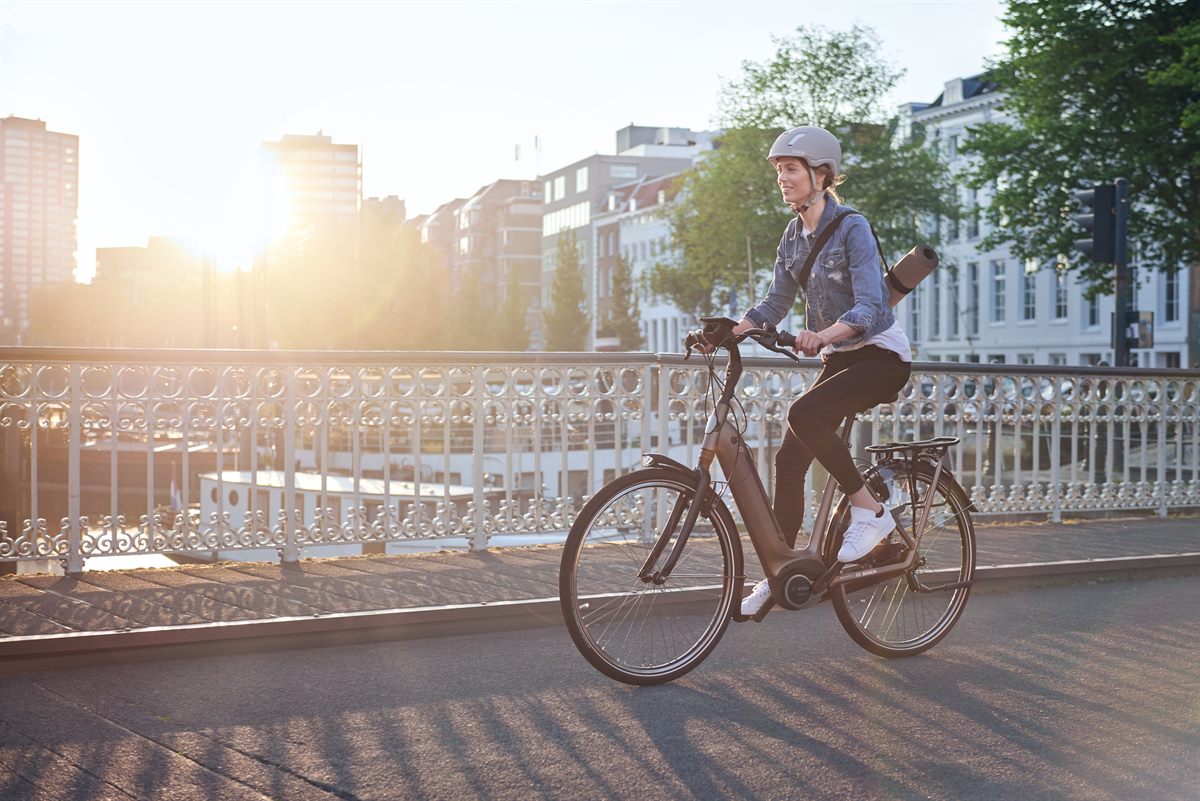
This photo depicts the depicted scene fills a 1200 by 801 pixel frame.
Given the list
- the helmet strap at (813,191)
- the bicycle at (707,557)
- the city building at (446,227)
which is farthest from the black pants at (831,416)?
the city building at (446,227)

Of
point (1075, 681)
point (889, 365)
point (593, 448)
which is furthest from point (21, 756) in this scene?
point (593, 448)

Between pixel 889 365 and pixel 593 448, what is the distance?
4.40m

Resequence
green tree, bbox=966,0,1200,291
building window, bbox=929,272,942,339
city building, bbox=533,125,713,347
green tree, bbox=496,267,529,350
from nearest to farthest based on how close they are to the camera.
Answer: green tree, bbox=966,0,1200,291, building window, bbox=929,272,942,339, green tree, bbox=496,267,529,350, city building, bbox=533,125,713,347

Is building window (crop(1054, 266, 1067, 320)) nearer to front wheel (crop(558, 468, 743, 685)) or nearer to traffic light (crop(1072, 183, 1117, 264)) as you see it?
traffic light (crop(1072, 183, 1117, 264))

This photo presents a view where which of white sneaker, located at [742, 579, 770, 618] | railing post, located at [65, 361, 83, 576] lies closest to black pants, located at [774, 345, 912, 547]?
white sneaker, located at [742, 579, 770, 618]

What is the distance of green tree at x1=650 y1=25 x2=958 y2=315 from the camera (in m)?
53.2

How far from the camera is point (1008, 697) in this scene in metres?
5.79

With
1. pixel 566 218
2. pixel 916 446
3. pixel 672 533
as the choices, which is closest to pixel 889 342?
→ pixel 916 446

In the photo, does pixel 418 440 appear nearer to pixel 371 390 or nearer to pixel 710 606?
pixel 371 390

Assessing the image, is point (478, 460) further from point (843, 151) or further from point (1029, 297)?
point (1029, 297)

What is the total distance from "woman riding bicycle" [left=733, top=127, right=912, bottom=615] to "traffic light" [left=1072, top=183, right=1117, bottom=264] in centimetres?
767

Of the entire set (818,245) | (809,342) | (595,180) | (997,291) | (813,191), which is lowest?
(809,342)

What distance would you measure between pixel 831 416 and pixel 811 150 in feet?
3.32

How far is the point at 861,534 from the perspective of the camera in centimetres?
611
